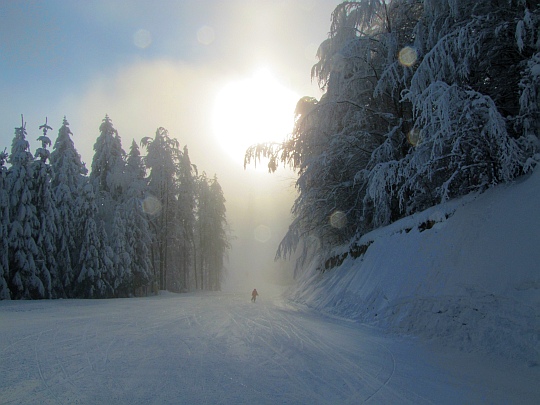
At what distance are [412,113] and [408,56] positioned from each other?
2.18 metres

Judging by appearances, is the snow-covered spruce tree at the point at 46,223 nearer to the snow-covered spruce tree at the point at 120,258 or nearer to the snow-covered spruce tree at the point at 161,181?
the snow-covered spruce tree at the point at 120,258

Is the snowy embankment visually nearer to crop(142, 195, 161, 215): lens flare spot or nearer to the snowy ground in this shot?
the snowy ground

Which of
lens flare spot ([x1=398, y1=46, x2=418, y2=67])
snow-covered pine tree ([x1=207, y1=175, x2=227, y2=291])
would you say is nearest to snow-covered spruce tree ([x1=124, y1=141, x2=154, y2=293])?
snow-covered pine tree ([x1=207, y1=175, x2=227, y2=291])

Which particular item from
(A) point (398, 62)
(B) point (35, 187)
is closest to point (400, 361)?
(A) point (398, 62)

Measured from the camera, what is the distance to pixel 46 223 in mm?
21422

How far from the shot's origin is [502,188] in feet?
28.4

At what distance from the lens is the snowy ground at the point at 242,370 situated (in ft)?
13.8

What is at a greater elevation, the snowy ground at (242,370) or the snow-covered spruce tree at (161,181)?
the snow-covered spruce tree at (161,181)

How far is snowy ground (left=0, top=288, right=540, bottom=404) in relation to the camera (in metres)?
4.21

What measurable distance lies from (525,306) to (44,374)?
7583mm

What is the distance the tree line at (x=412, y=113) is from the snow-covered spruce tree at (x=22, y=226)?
14.4 m

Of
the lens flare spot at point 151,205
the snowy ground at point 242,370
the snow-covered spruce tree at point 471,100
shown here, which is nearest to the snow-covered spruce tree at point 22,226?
the lens flare spot at point 151,205

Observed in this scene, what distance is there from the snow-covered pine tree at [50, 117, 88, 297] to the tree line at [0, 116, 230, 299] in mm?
58

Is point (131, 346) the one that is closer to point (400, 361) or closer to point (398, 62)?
point (400, 361)
